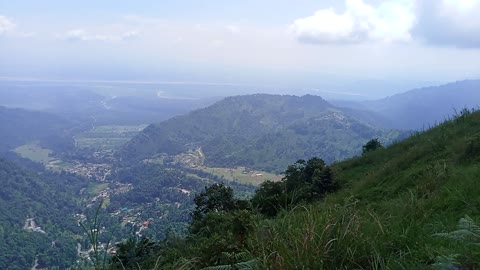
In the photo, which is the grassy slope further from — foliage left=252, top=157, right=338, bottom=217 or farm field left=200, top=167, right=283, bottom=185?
farm field left=200, top=167, right=283, bottom=185

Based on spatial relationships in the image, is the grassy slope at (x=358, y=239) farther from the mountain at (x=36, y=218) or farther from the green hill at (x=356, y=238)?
the mountain at (x=36, y=218)

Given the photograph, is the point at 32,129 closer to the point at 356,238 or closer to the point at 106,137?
the point at 106,137

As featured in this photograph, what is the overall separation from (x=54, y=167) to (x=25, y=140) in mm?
46092

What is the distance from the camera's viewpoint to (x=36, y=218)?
69000mm

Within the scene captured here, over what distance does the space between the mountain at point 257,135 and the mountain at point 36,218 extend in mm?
34334

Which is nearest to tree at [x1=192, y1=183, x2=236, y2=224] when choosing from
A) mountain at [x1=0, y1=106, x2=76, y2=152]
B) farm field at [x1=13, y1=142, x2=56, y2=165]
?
farm field at [x1=13, y1=142, x2=56, y2=165]

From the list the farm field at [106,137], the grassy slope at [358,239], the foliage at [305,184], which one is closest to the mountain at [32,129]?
the farm field at [106,137]

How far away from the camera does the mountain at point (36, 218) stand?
158ft

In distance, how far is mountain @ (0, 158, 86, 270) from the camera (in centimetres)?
4809

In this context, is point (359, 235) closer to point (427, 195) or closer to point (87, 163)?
point (427, 195)

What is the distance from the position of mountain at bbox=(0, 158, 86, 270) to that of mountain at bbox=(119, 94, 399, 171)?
1352 inches

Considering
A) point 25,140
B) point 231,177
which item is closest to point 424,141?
point 231,177

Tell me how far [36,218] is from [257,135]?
3485 inches

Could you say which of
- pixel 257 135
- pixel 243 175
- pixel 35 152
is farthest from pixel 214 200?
pixel 257 135
